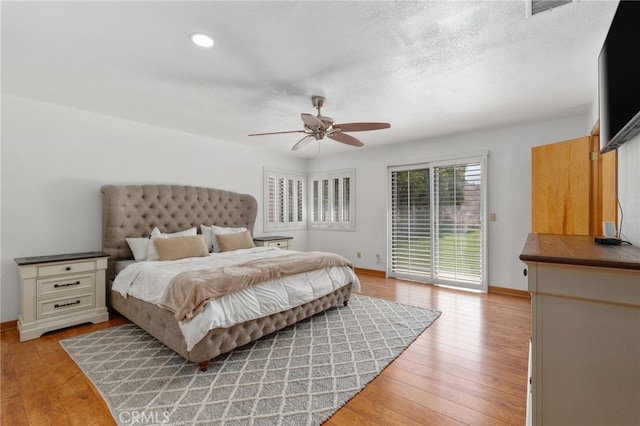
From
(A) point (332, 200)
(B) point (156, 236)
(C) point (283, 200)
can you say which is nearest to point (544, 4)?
(B) point (156, 236)

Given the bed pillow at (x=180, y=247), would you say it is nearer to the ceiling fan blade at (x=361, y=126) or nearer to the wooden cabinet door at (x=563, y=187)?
the ceiling fan blade at (x=361, y=126)

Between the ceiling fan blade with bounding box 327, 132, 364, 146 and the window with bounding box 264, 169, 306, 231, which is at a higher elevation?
the ceiling fan blade with bounding box 327, 132, 364, 146

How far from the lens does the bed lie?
233 cm

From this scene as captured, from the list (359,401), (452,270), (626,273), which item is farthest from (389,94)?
(452,270)

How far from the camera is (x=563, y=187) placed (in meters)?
3.09

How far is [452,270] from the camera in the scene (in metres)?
4.64

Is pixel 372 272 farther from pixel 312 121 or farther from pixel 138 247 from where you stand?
pixel 138 247

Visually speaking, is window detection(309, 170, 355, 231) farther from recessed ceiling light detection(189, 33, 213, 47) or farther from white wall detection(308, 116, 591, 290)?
recessed ceiling light detection(189, 33, 213, 47)

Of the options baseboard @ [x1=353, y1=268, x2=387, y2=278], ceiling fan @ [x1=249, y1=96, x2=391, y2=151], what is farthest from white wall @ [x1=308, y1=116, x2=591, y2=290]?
ceiling fan @ [x1=249, y1=96, x2=391, y2=151]

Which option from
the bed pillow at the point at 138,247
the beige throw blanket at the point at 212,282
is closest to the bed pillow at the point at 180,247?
the bed pillow at the point at 138,247

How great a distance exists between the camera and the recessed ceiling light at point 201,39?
1.99 metres

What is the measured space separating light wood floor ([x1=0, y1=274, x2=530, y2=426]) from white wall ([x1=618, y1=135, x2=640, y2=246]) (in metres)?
1.22

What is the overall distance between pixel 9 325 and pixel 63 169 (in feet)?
5.71

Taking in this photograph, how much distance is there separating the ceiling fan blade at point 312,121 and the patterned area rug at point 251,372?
206 centimetres
